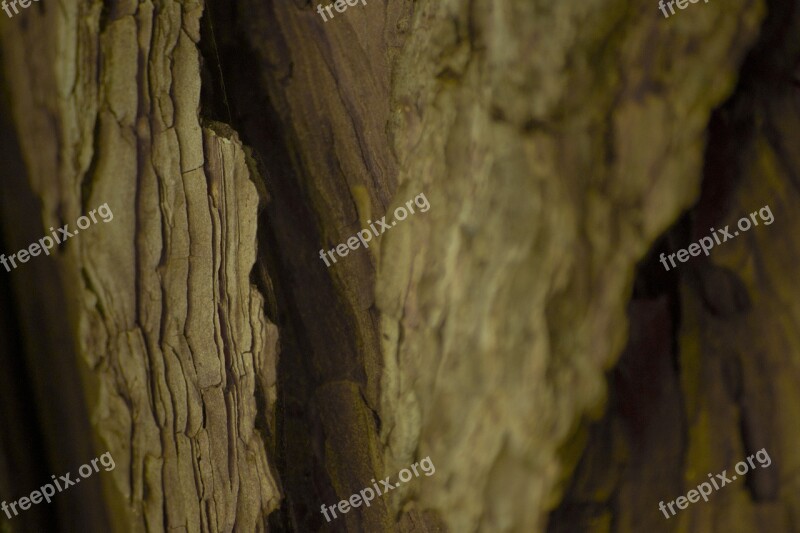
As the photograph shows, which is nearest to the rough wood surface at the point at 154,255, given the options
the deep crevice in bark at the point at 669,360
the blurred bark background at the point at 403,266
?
the blurred bark background at the point at 403,266

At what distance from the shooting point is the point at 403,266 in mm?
653

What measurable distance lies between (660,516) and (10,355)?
629 mm

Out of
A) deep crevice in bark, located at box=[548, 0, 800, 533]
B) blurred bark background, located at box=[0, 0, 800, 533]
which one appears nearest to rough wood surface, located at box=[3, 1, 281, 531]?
blurred bark background, located at box=[0, 0, 800, 533]

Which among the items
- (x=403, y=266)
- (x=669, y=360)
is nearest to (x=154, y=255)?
(x=403, y=266)

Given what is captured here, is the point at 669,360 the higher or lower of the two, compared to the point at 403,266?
lower

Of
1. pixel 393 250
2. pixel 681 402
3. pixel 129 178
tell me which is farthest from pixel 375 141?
pixel 681 402

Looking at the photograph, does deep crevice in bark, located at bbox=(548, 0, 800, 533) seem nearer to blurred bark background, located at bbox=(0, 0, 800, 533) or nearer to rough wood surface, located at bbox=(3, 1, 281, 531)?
blurred bark background, located at bbox=(0, 0, 800, 533)

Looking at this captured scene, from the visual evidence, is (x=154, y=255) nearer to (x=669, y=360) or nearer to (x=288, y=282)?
(x=288, y=282)

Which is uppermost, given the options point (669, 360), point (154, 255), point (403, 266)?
point (154, 255)

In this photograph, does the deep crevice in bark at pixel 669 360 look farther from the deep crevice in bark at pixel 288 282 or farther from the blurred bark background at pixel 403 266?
the deep crevice in bark at pixel 288 282

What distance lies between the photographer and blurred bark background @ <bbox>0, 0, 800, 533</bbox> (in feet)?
1.87

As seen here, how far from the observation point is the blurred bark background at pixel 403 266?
1.87 feet

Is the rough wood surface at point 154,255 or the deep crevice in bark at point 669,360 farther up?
the rough wood surface at point 154,255

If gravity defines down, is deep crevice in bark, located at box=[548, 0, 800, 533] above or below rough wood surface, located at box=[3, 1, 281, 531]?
below
